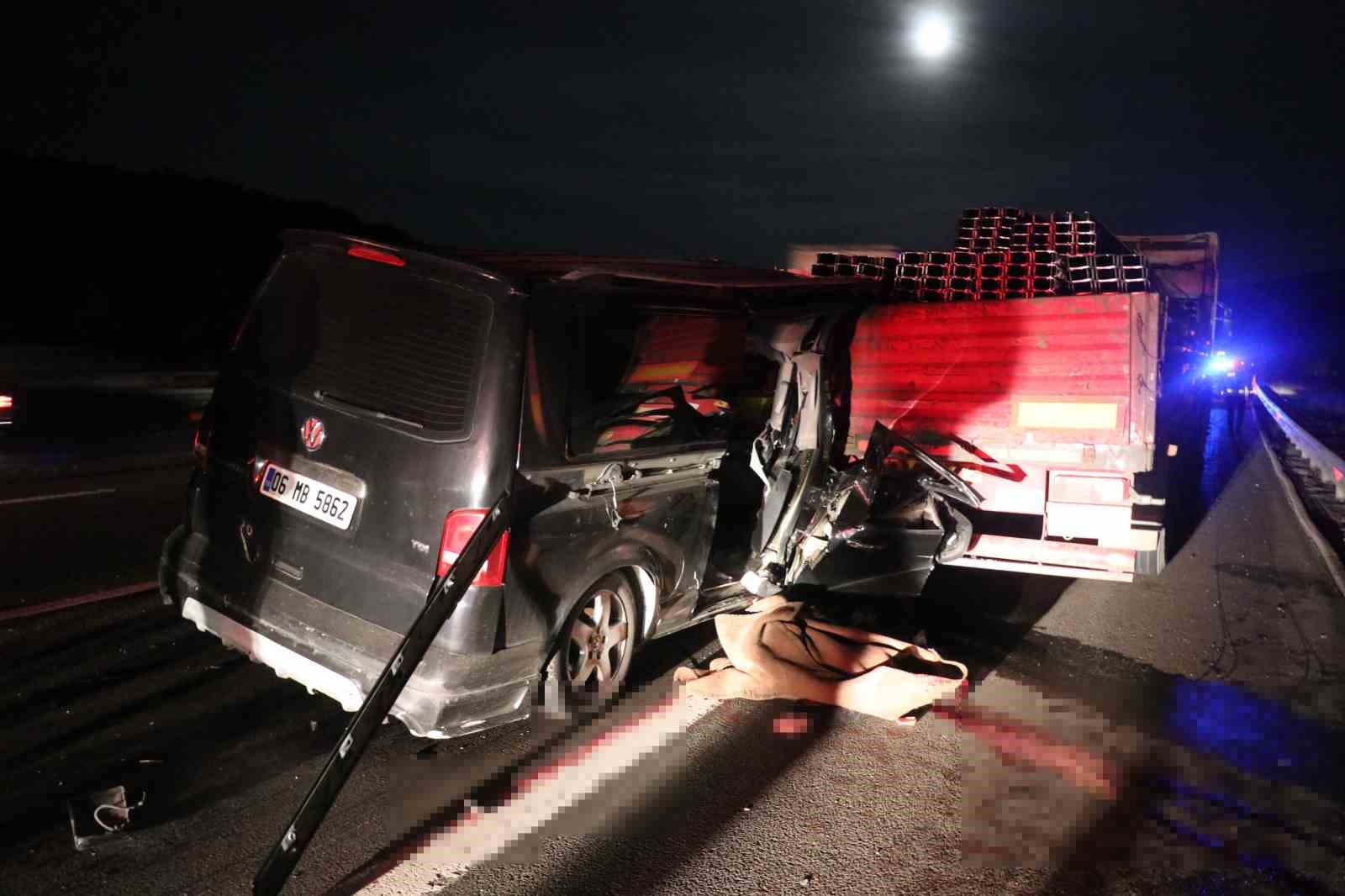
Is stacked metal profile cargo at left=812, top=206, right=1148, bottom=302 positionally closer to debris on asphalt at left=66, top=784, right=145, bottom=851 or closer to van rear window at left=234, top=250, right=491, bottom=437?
van rear window at left=234, top=250, right=491, bottom=437

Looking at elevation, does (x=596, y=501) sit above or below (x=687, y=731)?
above

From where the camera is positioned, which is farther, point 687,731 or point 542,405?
point 687,731

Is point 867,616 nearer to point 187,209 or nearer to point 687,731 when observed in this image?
point 687,731

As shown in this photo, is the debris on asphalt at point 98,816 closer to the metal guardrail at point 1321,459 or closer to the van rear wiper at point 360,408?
the van rear wiper at point 360,408

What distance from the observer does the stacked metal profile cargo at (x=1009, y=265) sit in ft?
27.1

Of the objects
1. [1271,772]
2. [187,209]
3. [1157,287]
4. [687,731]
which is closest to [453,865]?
[687,731]

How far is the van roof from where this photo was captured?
3562 mm

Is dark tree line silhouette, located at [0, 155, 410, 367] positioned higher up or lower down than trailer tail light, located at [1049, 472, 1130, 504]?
higher up

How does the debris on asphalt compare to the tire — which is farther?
the tire

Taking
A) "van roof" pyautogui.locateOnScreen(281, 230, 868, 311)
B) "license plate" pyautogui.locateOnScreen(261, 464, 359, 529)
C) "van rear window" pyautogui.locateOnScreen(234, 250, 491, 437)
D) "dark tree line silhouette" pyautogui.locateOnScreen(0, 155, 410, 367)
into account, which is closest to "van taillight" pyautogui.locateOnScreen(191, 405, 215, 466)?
"van rear window" pyautogui.locateOnScreen(234, 250, 491, 437)

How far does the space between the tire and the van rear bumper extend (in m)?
0.20

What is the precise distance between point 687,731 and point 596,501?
4.10ft

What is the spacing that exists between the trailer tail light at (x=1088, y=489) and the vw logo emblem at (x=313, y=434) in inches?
208

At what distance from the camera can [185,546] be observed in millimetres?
4094
